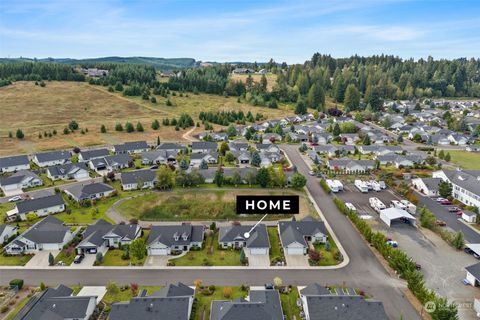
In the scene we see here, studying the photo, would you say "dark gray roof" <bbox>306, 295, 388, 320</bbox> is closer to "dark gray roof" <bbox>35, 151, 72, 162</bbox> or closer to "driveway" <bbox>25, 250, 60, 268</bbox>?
"driveway" <bbox>25, 250, 60, 268</bbox>

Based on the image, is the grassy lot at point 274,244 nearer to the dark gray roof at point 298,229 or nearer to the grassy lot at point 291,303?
the dark gray roof at point 298,229

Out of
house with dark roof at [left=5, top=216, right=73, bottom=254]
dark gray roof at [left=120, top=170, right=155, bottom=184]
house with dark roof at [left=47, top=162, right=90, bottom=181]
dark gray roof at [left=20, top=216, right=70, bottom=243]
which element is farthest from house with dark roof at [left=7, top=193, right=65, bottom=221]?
house with dark roof at [left=47, top=162, right=90, bottom=181]

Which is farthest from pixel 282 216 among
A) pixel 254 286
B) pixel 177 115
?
pixel 177 115

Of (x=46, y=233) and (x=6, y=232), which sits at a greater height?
(x=46, y=233)

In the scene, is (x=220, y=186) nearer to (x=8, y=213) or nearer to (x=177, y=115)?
(x=8, y=213)

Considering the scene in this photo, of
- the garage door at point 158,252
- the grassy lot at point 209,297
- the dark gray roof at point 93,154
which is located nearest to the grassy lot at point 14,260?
the garage door at point 158,252

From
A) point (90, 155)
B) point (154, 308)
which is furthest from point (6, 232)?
point (90, 155)

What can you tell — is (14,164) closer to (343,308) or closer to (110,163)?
(110,163)
